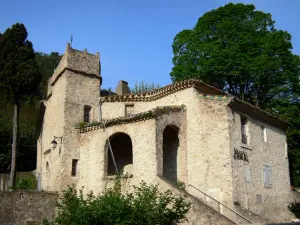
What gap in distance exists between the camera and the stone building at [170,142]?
18703mm

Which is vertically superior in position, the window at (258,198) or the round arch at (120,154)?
the round arch at (120,154)

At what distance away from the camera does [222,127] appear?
1903cm

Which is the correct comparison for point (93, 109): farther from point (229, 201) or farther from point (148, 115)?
point (229, 201)

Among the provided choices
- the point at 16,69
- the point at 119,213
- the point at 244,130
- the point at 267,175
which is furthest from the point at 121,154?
the point at 119,213

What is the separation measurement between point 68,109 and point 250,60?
14697 mm

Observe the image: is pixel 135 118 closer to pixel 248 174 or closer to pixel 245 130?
pixel 245 130

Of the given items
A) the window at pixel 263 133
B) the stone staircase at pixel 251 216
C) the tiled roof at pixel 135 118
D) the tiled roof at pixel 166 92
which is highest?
the tiled roof at pixel 166 92

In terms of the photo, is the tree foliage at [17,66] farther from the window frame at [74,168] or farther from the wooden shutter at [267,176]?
the wooden shutter at [267,176]

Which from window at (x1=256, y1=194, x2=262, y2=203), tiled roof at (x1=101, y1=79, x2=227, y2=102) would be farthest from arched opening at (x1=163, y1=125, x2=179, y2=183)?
window at (x1=256, y1=194, x2=262, y2=203)

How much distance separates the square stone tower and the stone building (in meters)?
0.06

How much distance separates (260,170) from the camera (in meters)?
20.7

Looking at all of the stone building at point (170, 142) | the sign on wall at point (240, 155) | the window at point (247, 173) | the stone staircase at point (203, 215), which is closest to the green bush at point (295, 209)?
the stone building at point (170, 142)

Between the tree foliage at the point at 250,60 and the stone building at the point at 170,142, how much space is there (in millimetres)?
4753

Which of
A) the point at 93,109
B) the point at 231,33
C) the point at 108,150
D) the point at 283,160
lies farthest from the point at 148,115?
the point at 231,33
